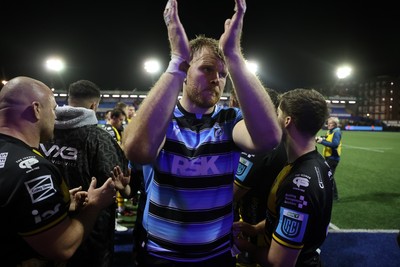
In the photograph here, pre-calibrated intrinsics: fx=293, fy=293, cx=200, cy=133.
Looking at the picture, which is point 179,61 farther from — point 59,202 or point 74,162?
point 74,162

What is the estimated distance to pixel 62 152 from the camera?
2.84 meters

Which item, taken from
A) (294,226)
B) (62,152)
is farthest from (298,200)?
(62,152)

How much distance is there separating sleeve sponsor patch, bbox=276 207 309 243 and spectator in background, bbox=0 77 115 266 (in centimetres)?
129

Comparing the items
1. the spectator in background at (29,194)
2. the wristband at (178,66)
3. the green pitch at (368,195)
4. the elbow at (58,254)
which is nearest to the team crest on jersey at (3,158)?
the spectator in background at (29,194)

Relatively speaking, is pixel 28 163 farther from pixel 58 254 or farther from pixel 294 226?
pixel 294 226

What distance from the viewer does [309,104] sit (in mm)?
2266

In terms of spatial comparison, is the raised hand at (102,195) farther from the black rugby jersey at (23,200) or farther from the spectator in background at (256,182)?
the spectator in background at (256,182)

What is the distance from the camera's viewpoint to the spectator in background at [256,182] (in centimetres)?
253

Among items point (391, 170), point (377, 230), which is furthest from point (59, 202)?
point (391, 170)

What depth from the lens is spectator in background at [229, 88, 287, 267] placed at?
253 cm

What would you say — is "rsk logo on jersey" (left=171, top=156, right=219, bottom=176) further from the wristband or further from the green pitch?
the green pitch

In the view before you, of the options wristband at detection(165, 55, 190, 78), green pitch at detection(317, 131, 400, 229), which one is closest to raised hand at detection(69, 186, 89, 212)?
wristband at detection(165, 55, 190, 78)

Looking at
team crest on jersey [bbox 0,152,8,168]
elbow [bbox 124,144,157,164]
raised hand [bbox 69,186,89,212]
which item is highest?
elbow [bbox 124,144,157,164]

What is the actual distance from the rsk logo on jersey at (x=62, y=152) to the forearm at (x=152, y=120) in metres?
1.59
